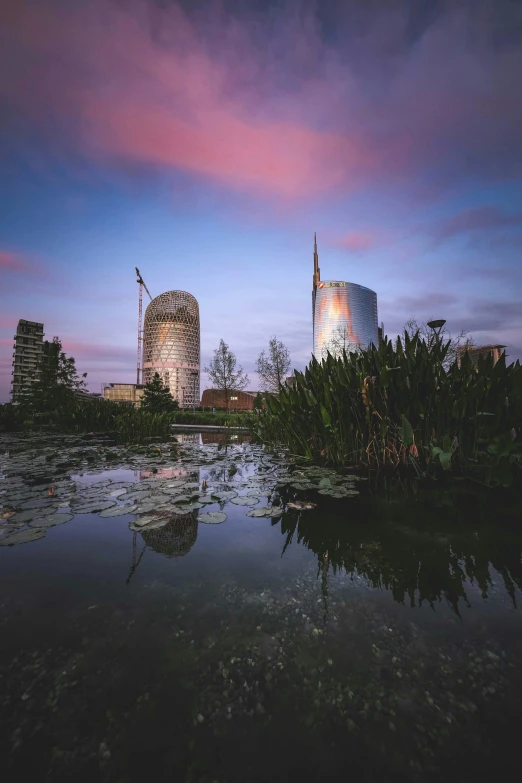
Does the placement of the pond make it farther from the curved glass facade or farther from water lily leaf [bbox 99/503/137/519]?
the curved glass facade

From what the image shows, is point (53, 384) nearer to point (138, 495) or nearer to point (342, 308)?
point (138, 495)

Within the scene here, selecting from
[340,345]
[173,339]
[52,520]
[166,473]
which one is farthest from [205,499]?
[173,339]

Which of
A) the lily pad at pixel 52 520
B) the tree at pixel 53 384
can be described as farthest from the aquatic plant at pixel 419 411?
the tree at pixel 53 384

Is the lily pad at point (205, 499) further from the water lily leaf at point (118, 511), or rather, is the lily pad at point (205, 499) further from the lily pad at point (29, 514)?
the lily pad at point (29, 514)

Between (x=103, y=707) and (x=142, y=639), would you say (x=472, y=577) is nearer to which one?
(x=142, y=639)

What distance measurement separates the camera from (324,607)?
6.06ft

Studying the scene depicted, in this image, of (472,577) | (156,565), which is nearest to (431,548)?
(472,577)

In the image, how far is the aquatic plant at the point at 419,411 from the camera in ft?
15.5

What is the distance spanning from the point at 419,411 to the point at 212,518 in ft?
12.1

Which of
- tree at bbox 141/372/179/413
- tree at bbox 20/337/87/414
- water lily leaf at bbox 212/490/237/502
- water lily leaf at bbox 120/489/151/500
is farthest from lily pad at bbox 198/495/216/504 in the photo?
tree at bbox 141/372/179/413

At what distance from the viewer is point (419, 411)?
5152 mm

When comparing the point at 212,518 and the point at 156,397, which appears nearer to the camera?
the point at 212,518

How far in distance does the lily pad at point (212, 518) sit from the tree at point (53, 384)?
72.6 ft

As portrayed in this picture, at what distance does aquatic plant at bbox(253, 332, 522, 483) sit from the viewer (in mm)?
4723
